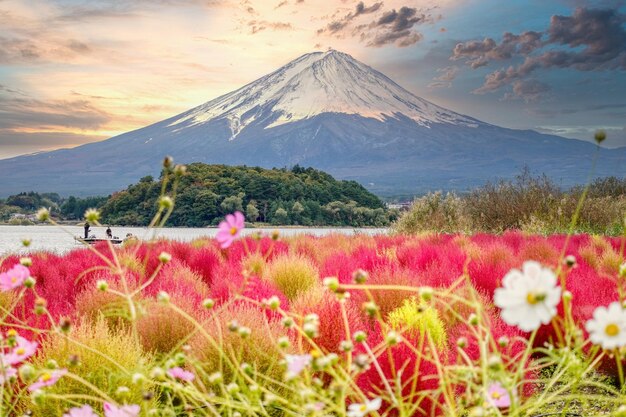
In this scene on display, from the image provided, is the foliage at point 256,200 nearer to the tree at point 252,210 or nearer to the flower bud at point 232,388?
the tree at point 252,210

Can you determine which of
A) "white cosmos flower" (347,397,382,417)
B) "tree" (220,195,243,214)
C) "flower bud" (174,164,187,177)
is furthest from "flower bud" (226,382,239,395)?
"tree" (220,195,243,214)

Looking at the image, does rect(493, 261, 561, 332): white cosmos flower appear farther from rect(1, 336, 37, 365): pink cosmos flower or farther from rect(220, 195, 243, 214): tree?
rect(220, 195, 243, 214): tree

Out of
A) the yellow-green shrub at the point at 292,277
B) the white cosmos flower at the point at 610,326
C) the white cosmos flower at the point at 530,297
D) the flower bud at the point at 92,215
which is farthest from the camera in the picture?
the yellow-green shrub at the point at 292,277

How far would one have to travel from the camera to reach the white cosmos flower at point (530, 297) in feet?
3.17

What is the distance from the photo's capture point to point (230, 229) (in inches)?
62.3

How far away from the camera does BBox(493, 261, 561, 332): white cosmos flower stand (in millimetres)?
965

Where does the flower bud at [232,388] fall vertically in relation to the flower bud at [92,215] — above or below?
below

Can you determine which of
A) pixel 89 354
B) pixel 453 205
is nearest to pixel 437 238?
pixel 89 354

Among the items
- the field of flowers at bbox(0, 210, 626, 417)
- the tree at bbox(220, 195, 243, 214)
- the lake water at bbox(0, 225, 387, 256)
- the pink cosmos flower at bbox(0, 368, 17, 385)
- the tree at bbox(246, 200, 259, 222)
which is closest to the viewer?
the field of flowers at bbox(0, 210, 626, 417)

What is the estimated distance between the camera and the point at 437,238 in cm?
947

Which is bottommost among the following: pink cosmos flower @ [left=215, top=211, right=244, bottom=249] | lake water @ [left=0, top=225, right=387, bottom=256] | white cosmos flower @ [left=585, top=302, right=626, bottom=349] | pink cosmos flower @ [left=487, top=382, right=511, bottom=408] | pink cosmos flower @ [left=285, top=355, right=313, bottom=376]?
lake water @ [left=0, top=225, right=387, bottom=256]

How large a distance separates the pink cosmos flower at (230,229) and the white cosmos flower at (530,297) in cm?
76

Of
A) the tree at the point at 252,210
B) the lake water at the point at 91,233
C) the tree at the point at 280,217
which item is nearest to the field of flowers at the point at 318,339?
the lake water at the point at 91,233

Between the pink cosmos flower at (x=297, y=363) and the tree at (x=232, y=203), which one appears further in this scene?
the tree at (x=232, y=203)
